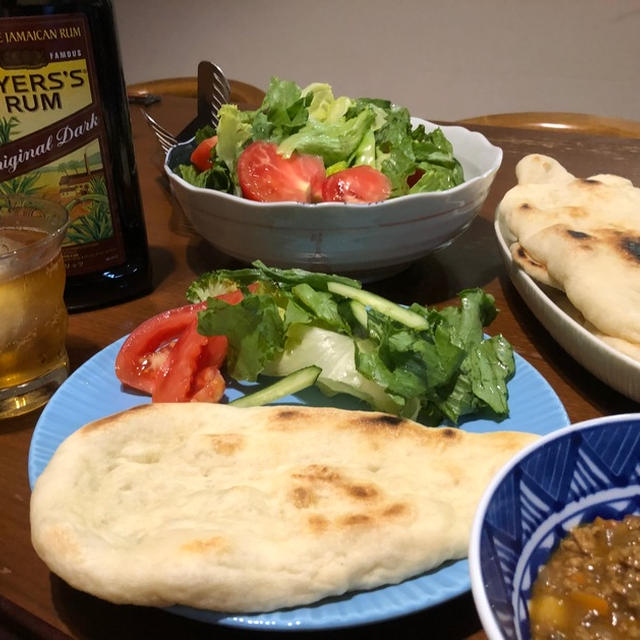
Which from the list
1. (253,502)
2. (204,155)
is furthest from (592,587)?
(204,155)

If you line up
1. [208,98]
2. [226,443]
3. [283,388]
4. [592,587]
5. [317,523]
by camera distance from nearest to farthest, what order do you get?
1. [592,587]
2. [317,523]
3. [226,443]
4. [283,388]
5. [208,98]

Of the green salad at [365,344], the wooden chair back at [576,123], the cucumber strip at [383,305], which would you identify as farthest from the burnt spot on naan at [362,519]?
the wooden chair back at [576,123]

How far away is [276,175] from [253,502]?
86 centimetres

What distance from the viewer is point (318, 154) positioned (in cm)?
159

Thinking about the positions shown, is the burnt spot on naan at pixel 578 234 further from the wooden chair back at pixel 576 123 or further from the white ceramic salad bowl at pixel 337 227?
the wooden chair back at pixel 576 123

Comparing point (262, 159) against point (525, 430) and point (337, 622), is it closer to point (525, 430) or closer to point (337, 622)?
point (525, 430)

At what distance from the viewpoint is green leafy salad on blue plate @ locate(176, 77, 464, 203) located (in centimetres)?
145

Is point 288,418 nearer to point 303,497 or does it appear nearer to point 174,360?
→ point 303,497

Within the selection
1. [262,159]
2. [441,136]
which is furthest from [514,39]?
[262,159]

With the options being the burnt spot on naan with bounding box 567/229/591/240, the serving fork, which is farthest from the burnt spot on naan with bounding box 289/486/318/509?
the serving fork

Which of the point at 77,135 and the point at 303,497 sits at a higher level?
the point at 77,135

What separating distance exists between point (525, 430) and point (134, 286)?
2.86 ft

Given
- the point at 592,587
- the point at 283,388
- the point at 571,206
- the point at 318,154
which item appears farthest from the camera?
the point at 318,154

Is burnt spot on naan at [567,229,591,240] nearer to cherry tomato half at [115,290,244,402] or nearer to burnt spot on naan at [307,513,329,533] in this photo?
cherry tomato half at [115,290,244,402]
